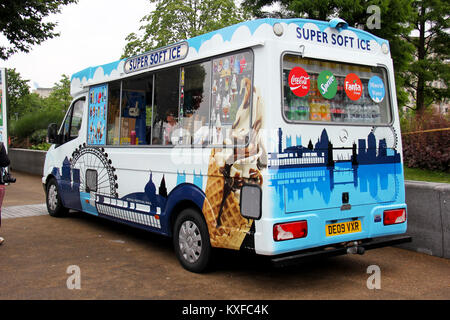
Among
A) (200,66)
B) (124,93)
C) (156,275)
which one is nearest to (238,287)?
(156,275)

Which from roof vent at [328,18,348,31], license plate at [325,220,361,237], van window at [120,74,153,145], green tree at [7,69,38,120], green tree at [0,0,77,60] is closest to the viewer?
license plate at [325,220,361,237]

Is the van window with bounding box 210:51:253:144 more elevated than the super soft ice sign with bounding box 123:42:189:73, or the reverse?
the super soft ice sign with bounding box 123:42:189:73

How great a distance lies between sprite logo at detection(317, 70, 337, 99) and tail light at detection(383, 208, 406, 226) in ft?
4.93

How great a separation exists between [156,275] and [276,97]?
2.51 meters

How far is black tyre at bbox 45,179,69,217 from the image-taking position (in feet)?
29.8

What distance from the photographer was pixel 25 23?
1741 cm

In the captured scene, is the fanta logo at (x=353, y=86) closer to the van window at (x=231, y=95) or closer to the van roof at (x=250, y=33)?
the van roof at (x=250, y=33)

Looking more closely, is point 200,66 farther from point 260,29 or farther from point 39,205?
point 39,205

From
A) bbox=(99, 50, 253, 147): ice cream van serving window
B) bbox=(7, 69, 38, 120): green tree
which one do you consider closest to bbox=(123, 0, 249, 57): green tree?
bbox=(7, 69, 38, 120): green tree

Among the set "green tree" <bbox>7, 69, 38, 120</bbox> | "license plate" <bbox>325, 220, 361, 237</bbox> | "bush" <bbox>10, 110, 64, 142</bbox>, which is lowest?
"license plate" <bbox>325, 220, 361, 237</bbox>

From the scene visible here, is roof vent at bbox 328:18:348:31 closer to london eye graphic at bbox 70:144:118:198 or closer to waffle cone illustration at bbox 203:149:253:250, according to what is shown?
waffle cone illustration at bbox 203:149:253:250

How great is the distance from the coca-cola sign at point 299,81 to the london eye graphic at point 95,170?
3.47m

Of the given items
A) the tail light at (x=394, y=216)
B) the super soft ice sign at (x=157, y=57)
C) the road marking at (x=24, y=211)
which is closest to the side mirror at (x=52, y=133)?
the road marking at (x=24, y=211)
